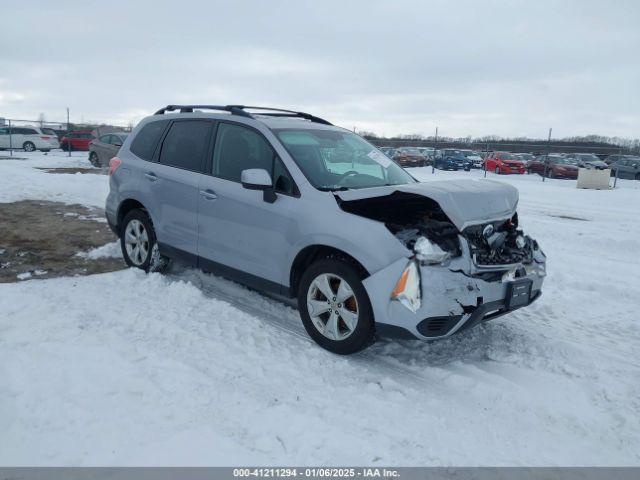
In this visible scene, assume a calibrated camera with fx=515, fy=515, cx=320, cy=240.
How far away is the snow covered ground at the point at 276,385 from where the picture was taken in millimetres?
2838

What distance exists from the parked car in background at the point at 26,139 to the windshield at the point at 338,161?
30.1 meters

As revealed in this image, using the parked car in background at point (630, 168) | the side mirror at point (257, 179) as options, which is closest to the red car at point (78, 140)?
the parked car in background at point (630, 168)

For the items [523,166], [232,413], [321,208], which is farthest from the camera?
[523,166]

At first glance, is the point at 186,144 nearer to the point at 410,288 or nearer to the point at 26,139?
the point at 410,288

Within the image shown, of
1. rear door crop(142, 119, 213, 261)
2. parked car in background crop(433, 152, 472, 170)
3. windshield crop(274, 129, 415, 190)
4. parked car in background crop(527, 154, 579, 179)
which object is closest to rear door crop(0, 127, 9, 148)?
parked car in background crop(433, 152, 472, 170)

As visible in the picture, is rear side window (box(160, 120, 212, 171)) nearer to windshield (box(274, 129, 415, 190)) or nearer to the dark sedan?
windshield (box(274, 129, 415, 190))

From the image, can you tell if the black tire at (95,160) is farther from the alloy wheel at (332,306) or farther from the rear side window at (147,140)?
the alloy wheel at (332,306)

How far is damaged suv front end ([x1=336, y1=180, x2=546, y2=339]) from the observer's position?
3584 mm

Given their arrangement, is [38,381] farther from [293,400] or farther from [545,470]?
[545,470]

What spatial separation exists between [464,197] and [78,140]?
33632 millimetres

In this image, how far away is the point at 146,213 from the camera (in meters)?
5.74

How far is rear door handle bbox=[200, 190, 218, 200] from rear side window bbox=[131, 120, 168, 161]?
1180mm

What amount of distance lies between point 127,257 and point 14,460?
361 centimetres

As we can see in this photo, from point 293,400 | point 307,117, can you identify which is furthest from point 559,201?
point 293,400
